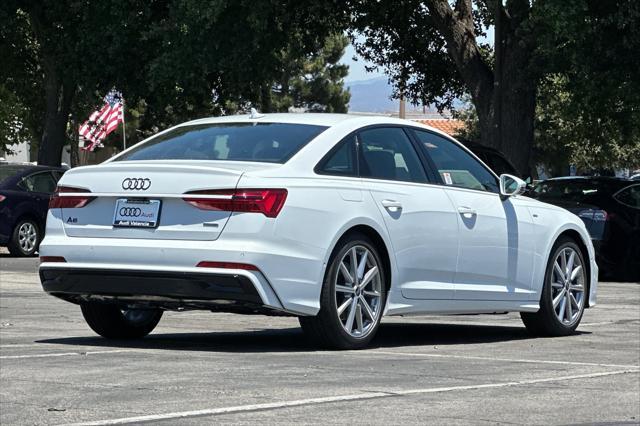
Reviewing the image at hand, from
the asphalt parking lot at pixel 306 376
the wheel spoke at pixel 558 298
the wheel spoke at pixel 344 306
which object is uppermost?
the wheel spoke at pixel 344 306

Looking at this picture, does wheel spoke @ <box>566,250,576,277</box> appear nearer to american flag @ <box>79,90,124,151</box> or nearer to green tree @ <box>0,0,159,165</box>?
green tree @ <box>0,0,159,165</box>

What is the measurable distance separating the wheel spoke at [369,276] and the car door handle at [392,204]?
43cm

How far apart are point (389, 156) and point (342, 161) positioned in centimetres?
59

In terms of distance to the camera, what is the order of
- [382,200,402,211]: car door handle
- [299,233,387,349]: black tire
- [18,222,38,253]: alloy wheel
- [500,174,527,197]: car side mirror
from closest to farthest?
[299,233,387,349]: black tire → [382,200,402,211]: car door handle → [500,174,527,197]: car side mirror → [18,222,38,253]: alloy wheel

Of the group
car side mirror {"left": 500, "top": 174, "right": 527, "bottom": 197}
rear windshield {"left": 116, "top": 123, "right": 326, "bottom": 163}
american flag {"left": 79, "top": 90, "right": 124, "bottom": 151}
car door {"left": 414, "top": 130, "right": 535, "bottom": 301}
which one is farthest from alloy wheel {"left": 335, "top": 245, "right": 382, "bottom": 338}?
american flag {"left": 79, "top": 90, "right": 124, "bottom": 151}

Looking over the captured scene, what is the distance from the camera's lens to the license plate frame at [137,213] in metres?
9.23

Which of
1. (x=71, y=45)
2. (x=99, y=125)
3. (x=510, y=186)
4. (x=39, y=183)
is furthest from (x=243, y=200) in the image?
(x=99, y=125)

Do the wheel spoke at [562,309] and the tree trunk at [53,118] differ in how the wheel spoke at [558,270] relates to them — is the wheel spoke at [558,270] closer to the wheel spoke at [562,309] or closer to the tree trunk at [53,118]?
the wheel spoke at [562,309]

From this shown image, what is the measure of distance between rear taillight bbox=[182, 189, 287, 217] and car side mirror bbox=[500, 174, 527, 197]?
2.62 meters

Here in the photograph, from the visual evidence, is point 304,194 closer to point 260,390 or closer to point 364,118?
point 364,118

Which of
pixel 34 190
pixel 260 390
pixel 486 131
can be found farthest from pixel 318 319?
pixel 486 131

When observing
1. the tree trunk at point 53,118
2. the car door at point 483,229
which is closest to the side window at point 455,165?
the car door at point 483,229

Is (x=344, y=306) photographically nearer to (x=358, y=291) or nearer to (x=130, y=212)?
(x=358, y=291)

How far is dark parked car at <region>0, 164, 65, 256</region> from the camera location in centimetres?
2536
